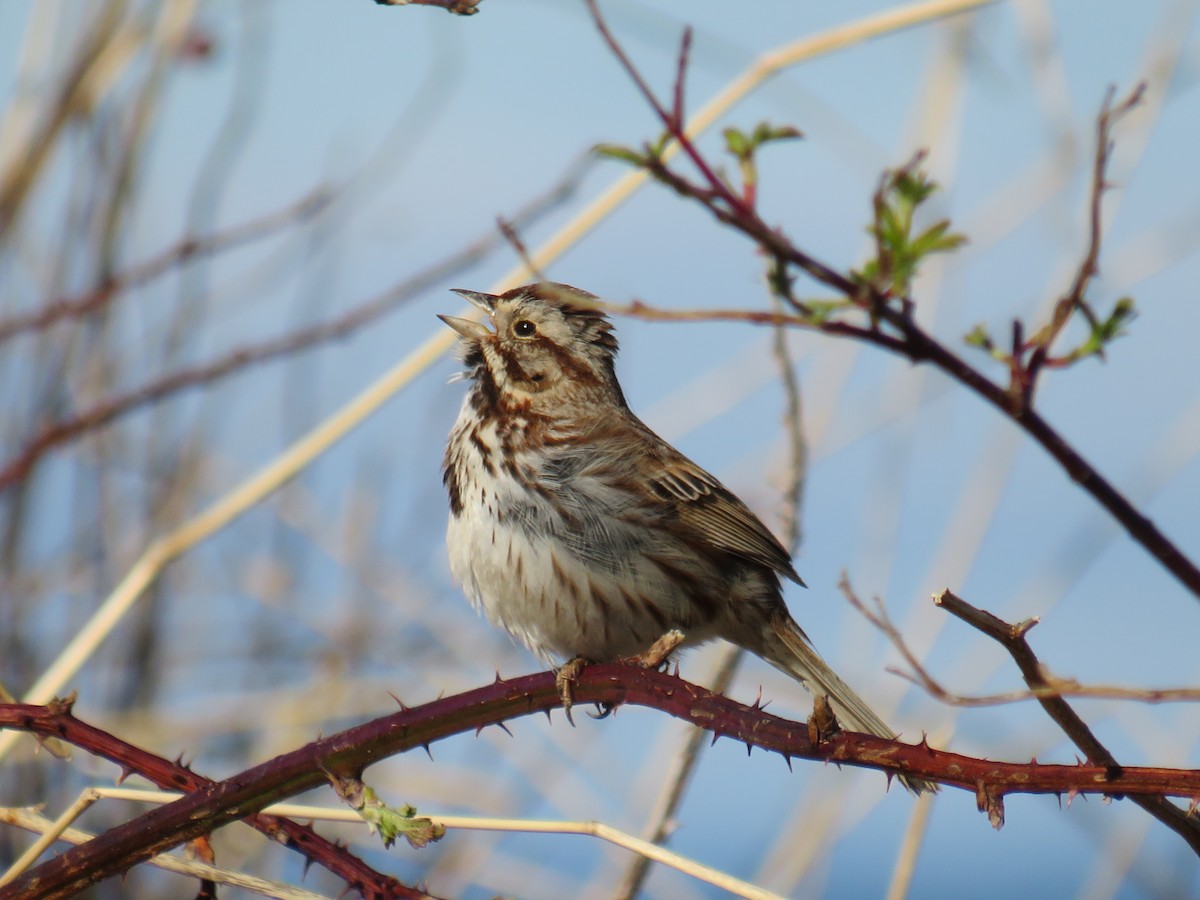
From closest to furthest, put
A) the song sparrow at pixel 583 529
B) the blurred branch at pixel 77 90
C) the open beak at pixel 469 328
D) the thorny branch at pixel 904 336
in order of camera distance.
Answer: the thorny branch at pixel 904 336 → the song sparrow at pixel 583 529 → the open beak at pixel 469 328 → the blurred branch at pixel 77 90

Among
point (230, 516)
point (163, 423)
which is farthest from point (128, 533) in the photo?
point (230, 516)

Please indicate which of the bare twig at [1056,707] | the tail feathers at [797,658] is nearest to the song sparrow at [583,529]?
the tail feathers at [797,658]

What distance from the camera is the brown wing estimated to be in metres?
3.62

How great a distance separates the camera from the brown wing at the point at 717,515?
3.62 m

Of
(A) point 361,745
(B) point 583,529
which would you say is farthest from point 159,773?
(B) point 583,529

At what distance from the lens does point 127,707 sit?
5.59 meters

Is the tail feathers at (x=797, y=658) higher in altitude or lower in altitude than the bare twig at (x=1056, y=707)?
higher

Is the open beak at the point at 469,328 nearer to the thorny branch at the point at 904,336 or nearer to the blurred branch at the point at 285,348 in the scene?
the blurred branch at the point at 285,348

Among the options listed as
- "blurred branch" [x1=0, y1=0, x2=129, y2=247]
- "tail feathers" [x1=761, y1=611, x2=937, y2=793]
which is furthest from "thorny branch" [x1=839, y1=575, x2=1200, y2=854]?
"blurred branch" [x1=0, y1=0, x2=129, y2=247]

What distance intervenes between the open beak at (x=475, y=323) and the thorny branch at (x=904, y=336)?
2.54 metres

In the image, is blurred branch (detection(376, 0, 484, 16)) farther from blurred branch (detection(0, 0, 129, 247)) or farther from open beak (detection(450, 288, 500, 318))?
blurred branch (detection(0, 0, 129, 247))

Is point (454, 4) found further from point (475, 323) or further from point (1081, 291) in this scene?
point (475, 323)

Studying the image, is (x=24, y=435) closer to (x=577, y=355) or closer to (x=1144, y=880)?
(x=577, y=355)

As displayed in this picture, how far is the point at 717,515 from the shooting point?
3746mm
